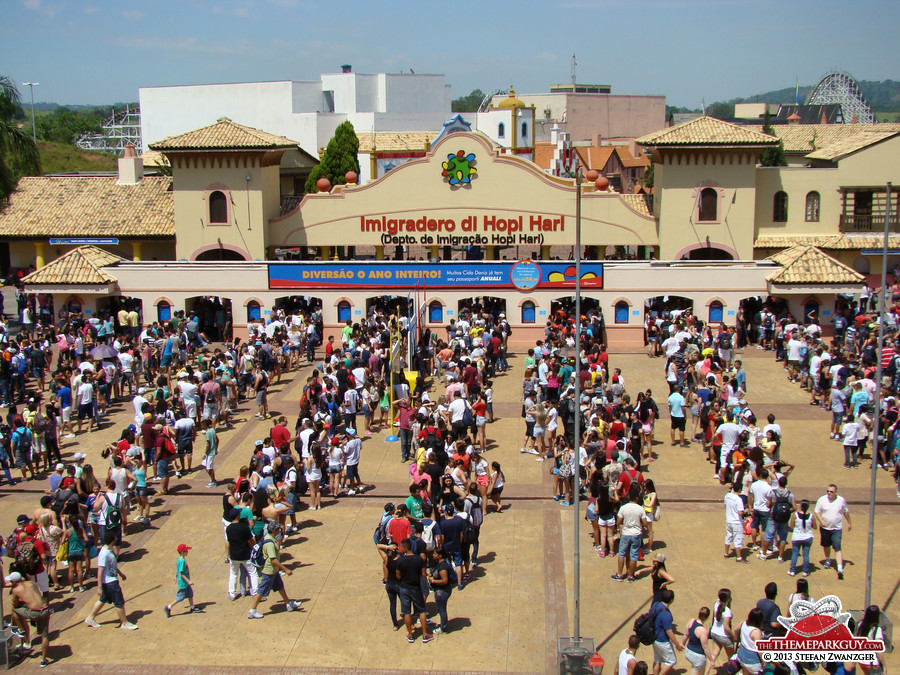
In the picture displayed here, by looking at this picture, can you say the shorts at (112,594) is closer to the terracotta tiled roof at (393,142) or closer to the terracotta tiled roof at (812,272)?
the terracotta tiled roof at (812,272)

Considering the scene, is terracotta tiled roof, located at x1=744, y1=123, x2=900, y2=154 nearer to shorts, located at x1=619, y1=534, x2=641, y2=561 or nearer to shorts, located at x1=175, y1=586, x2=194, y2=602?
shorts, located at x1=619, y1=534, x2=641, y2=561

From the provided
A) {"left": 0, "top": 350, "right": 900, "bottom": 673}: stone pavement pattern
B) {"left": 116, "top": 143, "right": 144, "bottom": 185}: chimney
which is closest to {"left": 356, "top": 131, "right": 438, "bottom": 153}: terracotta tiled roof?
{"left": 116, "top": 143, "right": 144, "bottom": 185}: chimney

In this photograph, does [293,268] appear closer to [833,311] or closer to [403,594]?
[833,311]

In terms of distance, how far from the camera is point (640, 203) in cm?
3841

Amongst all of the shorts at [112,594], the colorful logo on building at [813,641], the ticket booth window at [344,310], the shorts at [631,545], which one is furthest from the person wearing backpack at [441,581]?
the ticket booth window at [344,310]

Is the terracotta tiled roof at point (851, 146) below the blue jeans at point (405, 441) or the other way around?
the other way around

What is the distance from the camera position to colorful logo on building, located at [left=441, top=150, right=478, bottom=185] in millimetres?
36125

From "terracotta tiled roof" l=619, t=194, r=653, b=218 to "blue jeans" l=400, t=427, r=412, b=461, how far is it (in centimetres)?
1884

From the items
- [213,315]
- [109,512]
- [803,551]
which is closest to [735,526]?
[803,551]

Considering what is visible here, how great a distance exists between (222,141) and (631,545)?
26092mm

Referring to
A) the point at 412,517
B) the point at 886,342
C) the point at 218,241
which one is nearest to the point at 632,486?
the point at 412,517

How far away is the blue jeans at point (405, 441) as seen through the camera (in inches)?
826

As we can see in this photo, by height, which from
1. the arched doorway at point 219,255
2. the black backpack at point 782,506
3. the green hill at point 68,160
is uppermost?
the green hill at point 68,160

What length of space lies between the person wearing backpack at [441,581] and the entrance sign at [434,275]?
1906 centimetres
